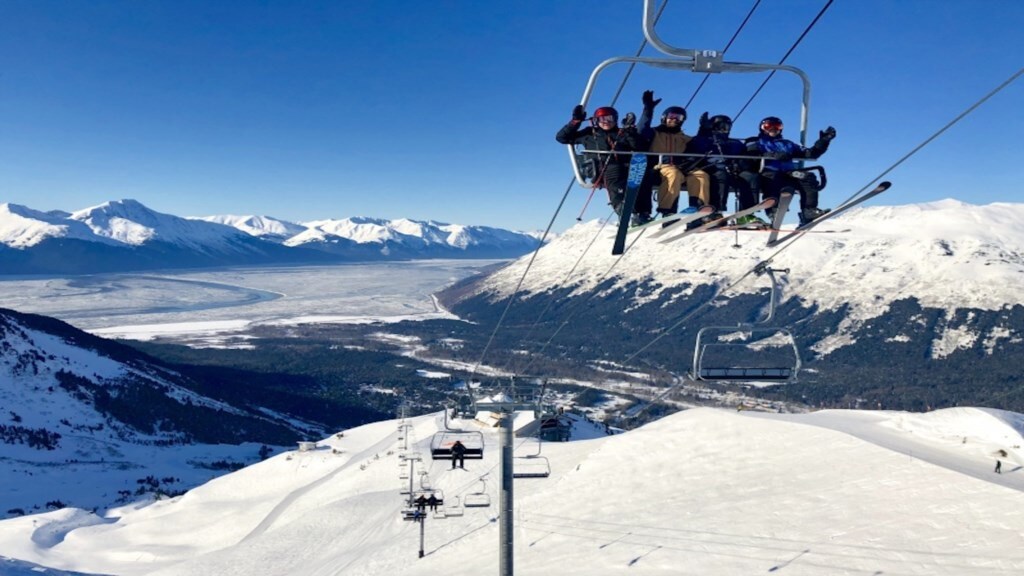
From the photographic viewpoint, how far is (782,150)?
54.6 ft

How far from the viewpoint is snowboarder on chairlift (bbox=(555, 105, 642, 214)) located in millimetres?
15828

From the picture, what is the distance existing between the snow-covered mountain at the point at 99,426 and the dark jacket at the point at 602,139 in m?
89.4

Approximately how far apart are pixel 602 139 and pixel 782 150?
4.72m

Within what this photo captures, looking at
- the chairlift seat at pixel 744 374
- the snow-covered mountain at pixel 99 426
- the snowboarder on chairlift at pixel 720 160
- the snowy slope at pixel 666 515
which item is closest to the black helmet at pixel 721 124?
the snowboarder on chairlift at pixel 720 160

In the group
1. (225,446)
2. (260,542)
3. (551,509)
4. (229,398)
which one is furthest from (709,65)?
(229,398)

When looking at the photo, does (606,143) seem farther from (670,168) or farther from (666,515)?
(666,515)

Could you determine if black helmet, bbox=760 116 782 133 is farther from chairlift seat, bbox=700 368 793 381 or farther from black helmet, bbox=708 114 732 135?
chairlift seat, bbox=700 368 793 381

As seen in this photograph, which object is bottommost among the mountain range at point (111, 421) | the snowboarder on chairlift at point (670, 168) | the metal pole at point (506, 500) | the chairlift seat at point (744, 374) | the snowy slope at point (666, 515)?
the mountain range at point (111, 421)

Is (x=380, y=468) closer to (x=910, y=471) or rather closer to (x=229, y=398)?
(x=910, y=471)

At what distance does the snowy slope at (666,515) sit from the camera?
2994 cm

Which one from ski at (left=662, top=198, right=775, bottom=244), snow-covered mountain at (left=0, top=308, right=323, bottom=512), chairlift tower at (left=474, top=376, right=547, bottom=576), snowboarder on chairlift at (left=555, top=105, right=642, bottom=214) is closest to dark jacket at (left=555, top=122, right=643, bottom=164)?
snowboarder on chairlift at (left=555, top=105, right=642, bottom=214)

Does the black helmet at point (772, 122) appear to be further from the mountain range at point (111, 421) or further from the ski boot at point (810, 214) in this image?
the mountain range at point (111, 421)

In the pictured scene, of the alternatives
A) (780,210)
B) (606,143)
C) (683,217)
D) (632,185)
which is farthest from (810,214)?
(606,143)

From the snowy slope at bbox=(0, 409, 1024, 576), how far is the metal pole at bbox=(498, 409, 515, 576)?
13.8 m
